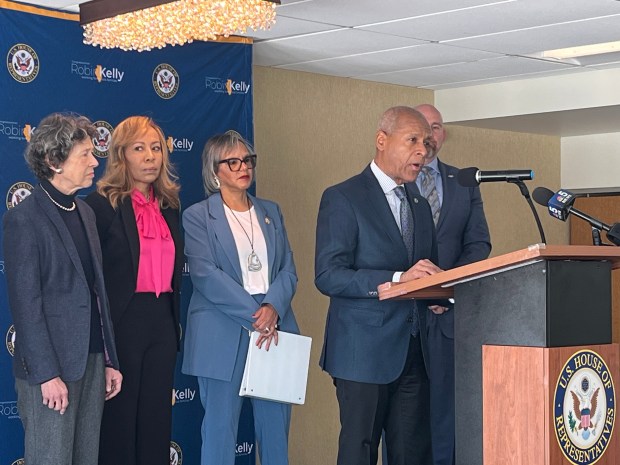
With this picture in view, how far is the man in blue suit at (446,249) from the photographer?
5309 mm

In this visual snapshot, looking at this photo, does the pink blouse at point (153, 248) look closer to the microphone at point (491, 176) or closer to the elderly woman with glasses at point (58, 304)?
the elderly woman with glasses at point (58, 304)

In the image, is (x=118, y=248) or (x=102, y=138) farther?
(x=102, y=138)

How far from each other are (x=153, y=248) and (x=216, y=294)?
38 cm

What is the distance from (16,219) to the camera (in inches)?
168

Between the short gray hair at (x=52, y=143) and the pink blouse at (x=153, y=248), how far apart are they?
0.69m

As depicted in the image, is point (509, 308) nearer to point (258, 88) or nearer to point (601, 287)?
point (601, 287)

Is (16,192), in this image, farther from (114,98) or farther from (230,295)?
(230,295)

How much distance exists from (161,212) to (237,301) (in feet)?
1.78

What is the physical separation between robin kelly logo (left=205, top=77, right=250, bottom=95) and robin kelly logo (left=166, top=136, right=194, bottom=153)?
13.7 inches

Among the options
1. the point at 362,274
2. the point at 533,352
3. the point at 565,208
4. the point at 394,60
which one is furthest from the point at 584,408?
the point at 394,60

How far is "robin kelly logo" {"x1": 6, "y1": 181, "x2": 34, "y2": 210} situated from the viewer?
5.22 meters

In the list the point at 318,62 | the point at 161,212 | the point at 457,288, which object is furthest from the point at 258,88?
the point at 457,288

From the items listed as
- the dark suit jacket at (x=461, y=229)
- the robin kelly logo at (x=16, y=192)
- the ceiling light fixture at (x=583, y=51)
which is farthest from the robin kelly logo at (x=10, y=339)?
the ceiling light fixture at (x=583, y=51)

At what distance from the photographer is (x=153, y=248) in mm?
4977
